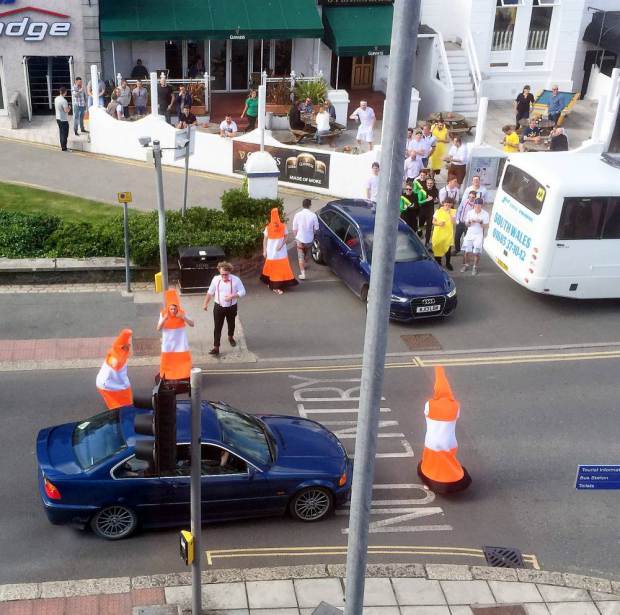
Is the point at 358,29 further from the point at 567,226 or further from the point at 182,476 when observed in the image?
the point at 182,476

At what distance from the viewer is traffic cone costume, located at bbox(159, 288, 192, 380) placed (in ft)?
43.8

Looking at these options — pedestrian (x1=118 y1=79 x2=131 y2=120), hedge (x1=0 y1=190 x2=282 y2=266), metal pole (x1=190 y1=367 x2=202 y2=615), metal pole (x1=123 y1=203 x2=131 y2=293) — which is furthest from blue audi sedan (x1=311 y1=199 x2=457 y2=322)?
pedestrian (x1=118 y1=79 x2=131 y2=120)

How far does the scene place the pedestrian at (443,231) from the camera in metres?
18.0

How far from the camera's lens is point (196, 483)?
823 cm

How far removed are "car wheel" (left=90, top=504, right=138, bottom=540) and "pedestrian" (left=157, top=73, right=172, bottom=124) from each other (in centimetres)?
1790

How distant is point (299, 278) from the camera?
1827 cm

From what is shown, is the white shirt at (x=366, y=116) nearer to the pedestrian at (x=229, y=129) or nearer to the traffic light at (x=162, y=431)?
the pedestrian at (x=229, y=129)

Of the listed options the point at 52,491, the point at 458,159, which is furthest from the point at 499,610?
the point at 458,159

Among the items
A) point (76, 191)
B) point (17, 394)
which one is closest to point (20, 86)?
point (76, 191)

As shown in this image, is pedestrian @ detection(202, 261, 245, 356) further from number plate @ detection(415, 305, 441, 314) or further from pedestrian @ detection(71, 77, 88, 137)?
pedestrian @ detection(71, 77, 88, 137)

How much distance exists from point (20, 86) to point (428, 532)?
21.5 metres

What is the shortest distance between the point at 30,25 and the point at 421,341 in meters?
17.3

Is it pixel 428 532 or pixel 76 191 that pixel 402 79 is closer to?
pixel 428 532

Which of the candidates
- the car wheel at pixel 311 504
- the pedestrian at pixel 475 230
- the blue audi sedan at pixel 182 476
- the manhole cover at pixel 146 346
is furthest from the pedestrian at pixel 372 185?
the car wheel at pixel 311 504
